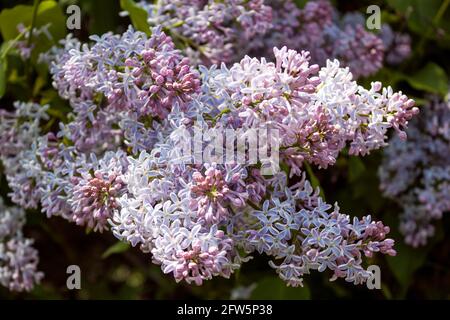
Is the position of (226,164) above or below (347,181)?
above

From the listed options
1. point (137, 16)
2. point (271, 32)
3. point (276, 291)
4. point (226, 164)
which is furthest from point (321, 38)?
point (226, 164)

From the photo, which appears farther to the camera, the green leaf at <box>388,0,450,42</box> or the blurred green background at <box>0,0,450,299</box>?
the green leaf at <box>388,0,450,42</box>

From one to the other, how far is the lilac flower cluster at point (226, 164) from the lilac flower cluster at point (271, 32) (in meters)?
0.27

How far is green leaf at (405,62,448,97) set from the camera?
6.56ft

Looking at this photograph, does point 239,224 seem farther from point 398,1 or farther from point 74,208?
point 398,1

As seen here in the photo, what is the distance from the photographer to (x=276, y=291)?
185 centimetres

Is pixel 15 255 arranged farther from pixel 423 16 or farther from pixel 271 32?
pixel 423 16

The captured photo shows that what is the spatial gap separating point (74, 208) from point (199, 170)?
28 centimetres

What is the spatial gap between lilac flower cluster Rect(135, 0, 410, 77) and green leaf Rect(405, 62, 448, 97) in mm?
69

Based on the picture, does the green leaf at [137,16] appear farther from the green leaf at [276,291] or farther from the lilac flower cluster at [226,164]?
the green leaf at [276,291]

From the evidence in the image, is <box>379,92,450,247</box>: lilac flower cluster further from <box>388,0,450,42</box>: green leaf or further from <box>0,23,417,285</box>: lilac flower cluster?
<box>0,23,417,285</box>: lilac flower cluster

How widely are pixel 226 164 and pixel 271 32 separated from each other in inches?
27.4

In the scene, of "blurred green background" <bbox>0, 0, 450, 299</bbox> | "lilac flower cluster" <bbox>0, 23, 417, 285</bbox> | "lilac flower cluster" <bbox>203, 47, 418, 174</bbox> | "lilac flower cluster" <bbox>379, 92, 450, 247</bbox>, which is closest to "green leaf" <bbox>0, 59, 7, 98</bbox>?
"blurred green background" <bbox>0, 0, 450, 299</bbox>

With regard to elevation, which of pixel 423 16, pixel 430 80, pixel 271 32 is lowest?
pixel 430 80
